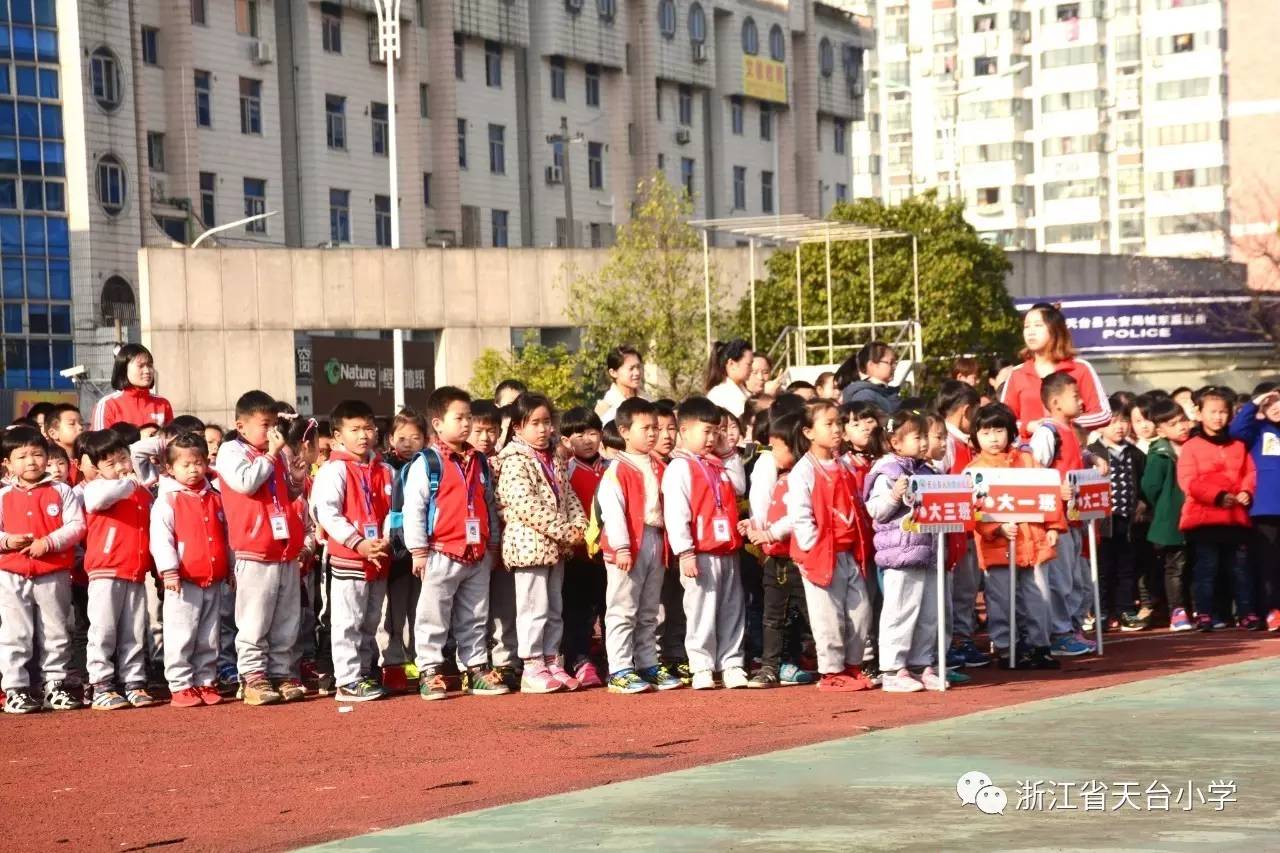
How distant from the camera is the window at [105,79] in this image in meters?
56.6

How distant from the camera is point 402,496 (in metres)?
13.6

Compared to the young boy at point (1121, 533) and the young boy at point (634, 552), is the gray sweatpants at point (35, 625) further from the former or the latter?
the young boy at point (1121, 533)

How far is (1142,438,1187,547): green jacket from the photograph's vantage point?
17.0m

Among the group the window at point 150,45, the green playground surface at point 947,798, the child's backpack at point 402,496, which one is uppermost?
the window at point 150,45

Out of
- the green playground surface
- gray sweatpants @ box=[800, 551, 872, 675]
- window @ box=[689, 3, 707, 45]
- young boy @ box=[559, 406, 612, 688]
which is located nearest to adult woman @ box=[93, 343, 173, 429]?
young boy @ box=[559, 406, 612, 688]

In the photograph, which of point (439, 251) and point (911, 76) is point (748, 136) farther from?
point (911, 76)

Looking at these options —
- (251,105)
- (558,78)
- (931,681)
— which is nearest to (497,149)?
(558,78)

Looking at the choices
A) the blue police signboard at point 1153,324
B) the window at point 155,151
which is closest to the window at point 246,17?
the window at point 155,151

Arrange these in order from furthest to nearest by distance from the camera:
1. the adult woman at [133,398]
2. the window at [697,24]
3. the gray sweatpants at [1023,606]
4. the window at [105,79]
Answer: the window at [697,24] → the window at [105,79] → the adult woman at [133,398] → the gray sweatpants at [1023,606]

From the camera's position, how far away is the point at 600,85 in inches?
2990

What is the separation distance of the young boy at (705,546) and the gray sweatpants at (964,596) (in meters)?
1.48

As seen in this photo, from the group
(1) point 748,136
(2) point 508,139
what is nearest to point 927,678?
(2) point 508,139

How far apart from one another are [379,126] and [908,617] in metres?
56.2

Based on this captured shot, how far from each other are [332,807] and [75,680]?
5.48 metres
